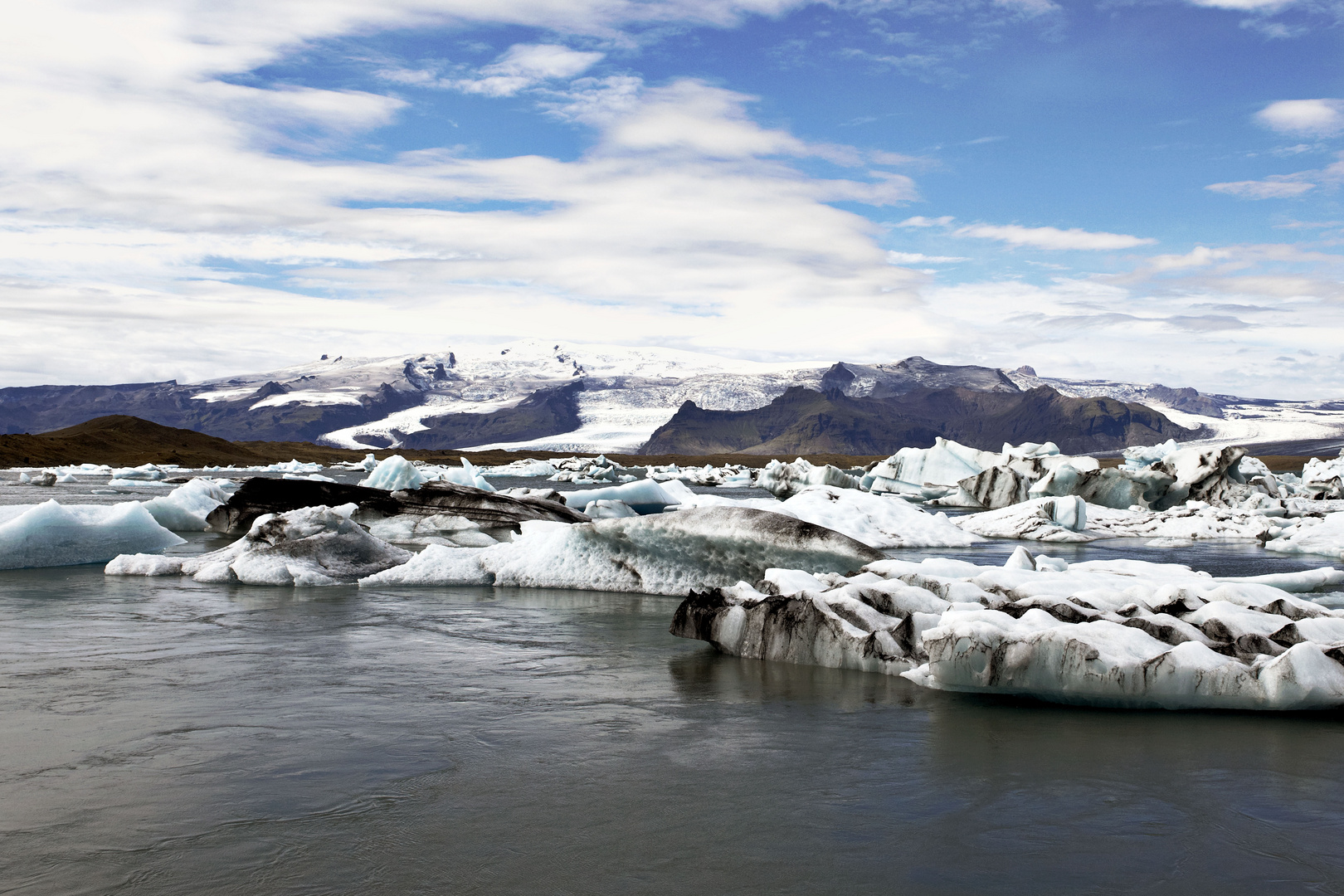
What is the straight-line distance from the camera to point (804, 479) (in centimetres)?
3447

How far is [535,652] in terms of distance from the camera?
23.4 feet

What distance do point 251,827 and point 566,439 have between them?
167822 mm

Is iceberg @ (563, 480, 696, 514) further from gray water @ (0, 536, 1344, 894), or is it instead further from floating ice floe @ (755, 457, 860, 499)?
floating ice floe @ (755, 457, 860, 499)

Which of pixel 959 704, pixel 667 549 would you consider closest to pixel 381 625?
pixel 667 549

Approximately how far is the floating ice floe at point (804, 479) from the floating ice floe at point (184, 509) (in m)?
19.1

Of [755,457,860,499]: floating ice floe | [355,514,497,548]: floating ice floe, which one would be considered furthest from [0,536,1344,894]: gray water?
[755,457,860,499]: floating ice floe

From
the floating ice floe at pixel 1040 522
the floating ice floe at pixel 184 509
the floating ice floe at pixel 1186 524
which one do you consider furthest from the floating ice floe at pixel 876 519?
the floating ice floe at pixel 184 509

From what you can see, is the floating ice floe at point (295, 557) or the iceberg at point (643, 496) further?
the iceberg at point (643, 496)

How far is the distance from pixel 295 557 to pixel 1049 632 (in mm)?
8464

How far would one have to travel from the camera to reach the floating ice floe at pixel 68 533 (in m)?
12.1

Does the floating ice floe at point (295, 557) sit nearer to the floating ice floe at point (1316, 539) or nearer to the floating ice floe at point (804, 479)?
the floating ice floe at point (1316, 539)

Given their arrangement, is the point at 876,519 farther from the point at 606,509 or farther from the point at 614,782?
the point at 614,782

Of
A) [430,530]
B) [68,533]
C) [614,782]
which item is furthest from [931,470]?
[614,782]

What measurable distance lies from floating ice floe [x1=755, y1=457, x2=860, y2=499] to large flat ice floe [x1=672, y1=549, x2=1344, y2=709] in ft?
83.1
